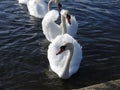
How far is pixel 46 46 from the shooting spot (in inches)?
607

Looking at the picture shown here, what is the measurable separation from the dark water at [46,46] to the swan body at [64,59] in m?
0.29

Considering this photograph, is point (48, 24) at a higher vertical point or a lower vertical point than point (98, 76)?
higher

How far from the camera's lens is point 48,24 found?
48.6ft

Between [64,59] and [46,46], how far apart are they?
9.02ft

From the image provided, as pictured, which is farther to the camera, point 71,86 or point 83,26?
point 83,26

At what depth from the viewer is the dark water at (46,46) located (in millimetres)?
12662

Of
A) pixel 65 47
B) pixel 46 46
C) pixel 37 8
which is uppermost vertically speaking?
pixel 65 47

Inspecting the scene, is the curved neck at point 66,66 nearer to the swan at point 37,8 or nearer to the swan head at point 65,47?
the swan head at point 65,47

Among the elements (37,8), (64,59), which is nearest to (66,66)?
(64,59)

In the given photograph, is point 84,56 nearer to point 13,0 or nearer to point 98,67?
point 98,67

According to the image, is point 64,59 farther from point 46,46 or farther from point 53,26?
point 46,46

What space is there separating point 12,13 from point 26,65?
553cm

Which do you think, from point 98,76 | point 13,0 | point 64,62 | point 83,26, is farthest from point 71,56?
point 13,0

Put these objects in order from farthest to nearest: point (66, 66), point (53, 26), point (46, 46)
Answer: point (46, 46), point (53, 26), point (66, 66)
